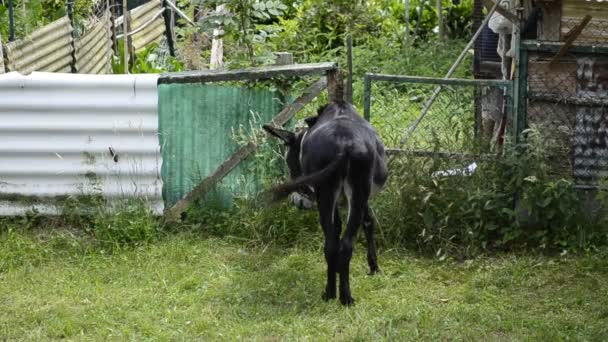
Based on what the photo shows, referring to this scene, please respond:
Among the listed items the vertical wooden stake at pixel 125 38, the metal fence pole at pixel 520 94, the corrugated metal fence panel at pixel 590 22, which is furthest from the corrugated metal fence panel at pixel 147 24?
the metal fence pole at pixel 520 94

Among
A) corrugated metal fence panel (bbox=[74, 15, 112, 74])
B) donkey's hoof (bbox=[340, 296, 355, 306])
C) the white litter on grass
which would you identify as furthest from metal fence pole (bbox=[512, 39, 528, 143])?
corrugated metal fence panel (bbox=[74, 15, 112, 74])

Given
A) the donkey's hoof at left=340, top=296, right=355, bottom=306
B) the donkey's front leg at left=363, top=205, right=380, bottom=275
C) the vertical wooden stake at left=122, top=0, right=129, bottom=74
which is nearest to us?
the donkey's hoof at left=340, top=296, right=355, bottom=306

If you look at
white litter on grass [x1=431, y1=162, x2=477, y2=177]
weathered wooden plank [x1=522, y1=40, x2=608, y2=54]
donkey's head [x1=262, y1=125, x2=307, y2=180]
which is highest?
weathered wooden plank [x1=522, y1=40, x2=608, y2=54]

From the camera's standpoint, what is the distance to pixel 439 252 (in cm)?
856

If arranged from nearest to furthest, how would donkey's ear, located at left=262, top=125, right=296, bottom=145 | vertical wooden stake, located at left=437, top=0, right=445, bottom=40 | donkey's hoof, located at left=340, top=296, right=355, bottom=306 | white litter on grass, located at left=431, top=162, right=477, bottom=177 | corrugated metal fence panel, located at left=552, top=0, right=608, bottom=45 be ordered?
donkey's hoof, located at left=340, top=296, right=355, bottom=306
donkey's ear, located at left=262, top=125, right=296, bottom=145
white litter on grass, located at left=431, top=162, right=477, bottom=177
corrugated metal fence panel, located at left=552, top=0, right=608, bottom=45
vertical wooden stake, located at left=437, top=0, right=445, bottom=40

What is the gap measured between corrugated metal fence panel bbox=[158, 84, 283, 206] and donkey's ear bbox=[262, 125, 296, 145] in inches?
30.3

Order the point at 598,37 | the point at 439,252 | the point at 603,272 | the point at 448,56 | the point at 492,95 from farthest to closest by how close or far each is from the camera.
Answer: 1. the point at 448,56
2. the point at 492,95
3. the point at 598,37
4. the point at 439,252
5. the point at 603,272

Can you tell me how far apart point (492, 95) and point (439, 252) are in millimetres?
2270

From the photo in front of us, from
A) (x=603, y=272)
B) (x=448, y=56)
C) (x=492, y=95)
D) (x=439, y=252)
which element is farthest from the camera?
(x=448, y=56)

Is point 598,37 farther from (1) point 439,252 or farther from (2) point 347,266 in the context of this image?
(2) point 347,266

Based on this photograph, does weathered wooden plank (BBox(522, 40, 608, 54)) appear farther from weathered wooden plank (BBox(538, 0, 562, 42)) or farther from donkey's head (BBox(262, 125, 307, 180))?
donkey's head (BBox(262, 125, 307, 180))

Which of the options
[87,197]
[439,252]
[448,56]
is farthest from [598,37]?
[448,56]

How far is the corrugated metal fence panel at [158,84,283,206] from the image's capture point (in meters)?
9.14

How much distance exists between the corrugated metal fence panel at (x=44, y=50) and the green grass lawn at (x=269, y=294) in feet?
8.93
